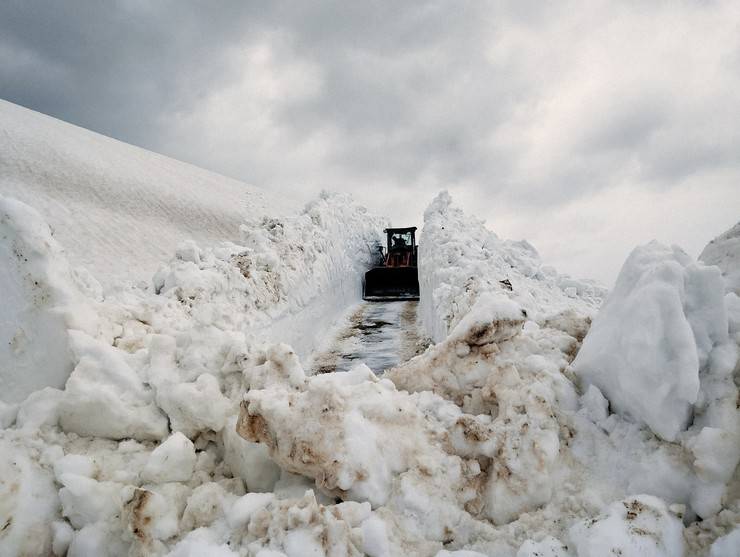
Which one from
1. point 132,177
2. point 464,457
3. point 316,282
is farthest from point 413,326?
point 132,177

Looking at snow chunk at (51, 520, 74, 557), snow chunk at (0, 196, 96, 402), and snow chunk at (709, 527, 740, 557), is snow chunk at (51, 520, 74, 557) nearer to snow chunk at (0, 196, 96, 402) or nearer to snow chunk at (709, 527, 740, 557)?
snow chunk at (0, 196, 96, 402)

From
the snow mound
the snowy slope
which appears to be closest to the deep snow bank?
the snow mound

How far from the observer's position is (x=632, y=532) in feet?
5.16

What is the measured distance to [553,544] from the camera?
65.1 inches

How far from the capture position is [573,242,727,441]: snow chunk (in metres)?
1.93

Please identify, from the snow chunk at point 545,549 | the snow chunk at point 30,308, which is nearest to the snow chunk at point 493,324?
the snow chunk at point 545,549

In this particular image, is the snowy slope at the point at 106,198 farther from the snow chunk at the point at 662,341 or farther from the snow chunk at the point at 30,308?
the snow chunk at the point at 662,341

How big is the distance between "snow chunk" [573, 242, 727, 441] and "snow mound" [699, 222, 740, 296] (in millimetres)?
390

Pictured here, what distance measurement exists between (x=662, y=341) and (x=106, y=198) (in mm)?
15633

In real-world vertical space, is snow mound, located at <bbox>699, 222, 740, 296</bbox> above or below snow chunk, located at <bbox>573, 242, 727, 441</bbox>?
above

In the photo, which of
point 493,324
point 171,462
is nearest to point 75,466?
point 171,462

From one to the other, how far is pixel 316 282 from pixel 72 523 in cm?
849

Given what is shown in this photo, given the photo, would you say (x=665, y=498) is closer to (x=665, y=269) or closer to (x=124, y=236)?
(x=665, y=269)

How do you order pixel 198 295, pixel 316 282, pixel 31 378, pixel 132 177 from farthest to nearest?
pixel 132 177 → pixel 316 282 → pixel 198 295 → pixel 31 378
